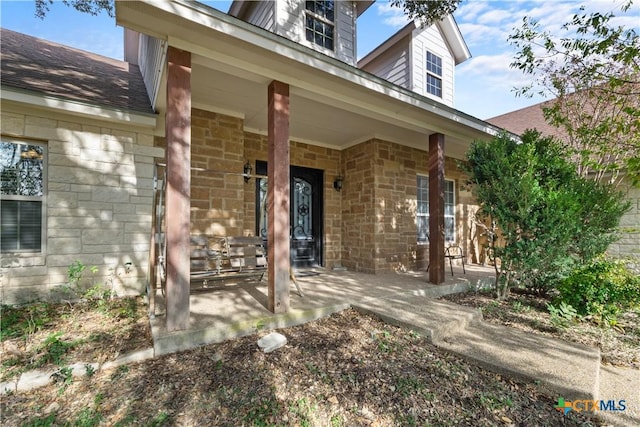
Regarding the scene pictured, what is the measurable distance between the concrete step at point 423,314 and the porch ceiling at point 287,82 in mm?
2544

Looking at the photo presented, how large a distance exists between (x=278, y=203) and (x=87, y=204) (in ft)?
8.69

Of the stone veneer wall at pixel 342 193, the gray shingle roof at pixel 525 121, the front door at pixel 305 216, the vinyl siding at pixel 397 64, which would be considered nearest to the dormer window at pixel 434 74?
the vinyl siding at pixel 397 64

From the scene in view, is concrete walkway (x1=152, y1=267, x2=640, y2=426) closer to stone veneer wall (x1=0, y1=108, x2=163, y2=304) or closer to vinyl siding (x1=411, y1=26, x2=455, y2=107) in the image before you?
stone veneer wall (x1=0, y1=108, x2=163, y2=304)

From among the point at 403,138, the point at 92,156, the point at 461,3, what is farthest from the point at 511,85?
the point at 92,156

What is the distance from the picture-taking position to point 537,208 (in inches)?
143

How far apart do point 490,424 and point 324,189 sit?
469cm

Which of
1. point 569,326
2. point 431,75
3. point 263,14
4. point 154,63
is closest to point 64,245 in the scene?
point 154,63

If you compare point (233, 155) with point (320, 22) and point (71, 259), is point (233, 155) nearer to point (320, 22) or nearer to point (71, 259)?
point (71, 259)

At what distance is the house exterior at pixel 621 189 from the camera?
6.13 meters

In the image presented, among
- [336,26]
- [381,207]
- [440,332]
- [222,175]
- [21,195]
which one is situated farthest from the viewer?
[336,26]

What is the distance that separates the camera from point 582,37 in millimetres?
3764

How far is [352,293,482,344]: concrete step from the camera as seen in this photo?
2.67 metres

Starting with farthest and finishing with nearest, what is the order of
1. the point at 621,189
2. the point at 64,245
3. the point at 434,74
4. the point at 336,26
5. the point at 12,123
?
the point at 434,74
the point at 621,189
the point at 336,26
the point at 64,245
the point at 12,123

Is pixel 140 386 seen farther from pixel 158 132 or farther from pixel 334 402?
pixel 158 132
